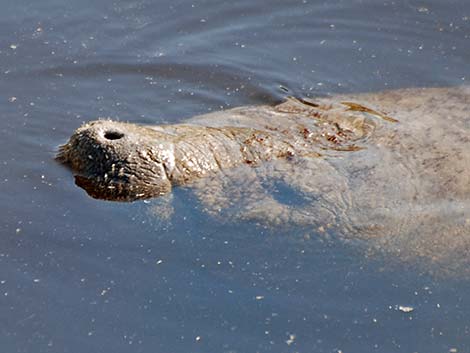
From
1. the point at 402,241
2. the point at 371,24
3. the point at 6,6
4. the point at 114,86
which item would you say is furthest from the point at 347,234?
the point at 6,6

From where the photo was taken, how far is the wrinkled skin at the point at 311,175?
6.04 metres

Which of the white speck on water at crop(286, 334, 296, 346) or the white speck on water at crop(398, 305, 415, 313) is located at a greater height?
the white speck on water at crop(398, 305, 415, 313)

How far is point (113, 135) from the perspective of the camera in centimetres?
609

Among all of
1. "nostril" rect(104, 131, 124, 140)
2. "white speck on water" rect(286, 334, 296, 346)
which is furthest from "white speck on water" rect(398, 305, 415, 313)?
"nostril" rect(104, 131, 124, 140)

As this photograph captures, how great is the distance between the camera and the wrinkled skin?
6.04 meters

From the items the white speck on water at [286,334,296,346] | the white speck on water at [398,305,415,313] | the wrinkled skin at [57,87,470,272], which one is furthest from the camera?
the wrinkled skin at [57,87,470,272]

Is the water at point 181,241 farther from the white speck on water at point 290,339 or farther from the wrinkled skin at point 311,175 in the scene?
the wrinkled skin at point 311,175

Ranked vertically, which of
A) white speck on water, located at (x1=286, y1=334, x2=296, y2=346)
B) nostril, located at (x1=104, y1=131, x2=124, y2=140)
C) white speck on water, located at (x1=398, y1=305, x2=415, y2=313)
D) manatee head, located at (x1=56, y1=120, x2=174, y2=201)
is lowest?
white speck on water, located at (x1=286, y1=334, x2=296, y2=346)

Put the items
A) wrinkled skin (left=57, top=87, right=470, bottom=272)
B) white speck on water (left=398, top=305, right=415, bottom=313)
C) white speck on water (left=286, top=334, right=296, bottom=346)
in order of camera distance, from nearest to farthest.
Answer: white speck on water (left=286, top=334, right=296, bottom=346), white speck on water (left=398, top=305, right=415, bottom=313), wrinkled skin (left=57, top=87, right=470, bottom=272)

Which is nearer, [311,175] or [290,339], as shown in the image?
[290,339]

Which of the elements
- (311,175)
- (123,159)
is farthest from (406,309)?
(123,159)

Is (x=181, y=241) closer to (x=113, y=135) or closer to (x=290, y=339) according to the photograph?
(x=113, y=135)

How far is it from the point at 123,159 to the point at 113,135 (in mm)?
212

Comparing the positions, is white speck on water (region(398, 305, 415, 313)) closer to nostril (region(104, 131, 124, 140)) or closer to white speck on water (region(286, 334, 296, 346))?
white speck on water (region(286, 334, 296, 346))
